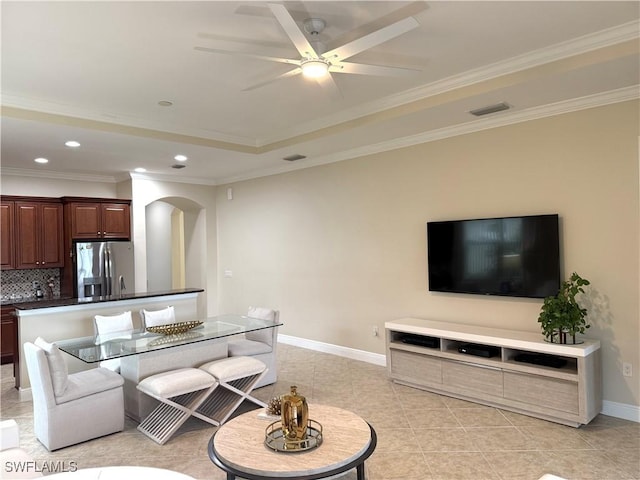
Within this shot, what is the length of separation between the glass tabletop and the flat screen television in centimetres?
197

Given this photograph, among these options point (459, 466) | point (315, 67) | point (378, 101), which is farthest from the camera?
point (378, 101)

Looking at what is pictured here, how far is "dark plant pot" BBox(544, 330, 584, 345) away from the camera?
362cm

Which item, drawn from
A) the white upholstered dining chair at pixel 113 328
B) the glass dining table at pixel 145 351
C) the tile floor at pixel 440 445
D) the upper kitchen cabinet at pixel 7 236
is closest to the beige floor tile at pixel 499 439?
the tile floor at pixel 440 445

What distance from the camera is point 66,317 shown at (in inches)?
183

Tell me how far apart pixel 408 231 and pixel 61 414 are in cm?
383

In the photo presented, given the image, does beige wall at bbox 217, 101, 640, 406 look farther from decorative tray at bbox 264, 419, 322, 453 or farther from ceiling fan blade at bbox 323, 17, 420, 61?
decorative tray at bbox 264, 419, 322, 453

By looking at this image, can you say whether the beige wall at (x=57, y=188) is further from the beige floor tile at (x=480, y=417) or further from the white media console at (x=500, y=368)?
the beige floor tile at (x=480, y=417)

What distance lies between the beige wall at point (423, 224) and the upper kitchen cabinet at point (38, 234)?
2553 mm

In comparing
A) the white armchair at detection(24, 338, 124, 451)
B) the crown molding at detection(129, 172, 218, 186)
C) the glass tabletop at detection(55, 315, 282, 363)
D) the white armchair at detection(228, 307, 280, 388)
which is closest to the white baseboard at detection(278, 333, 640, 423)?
the white armchair at detection(228, 307, 280, 388)

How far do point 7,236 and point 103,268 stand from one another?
1312 mm

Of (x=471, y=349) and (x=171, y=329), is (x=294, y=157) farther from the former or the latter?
(x=471, y=349)

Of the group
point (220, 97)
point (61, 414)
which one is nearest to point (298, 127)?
point (220, 97)

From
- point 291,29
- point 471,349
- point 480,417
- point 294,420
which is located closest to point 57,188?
point 291,29

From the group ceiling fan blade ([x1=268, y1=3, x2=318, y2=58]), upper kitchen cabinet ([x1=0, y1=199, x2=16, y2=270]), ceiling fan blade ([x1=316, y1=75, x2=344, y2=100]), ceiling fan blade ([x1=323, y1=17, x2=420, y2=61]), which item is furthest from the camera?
upper kitchen cabinet ([x1=0, y1=199, x2=16, y2=270])
